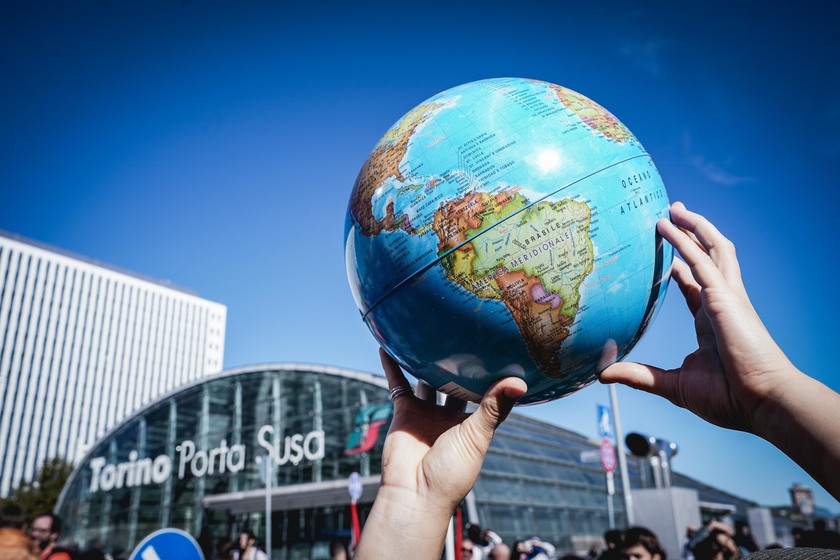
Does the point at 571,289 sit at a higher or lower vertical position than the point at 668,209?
lower

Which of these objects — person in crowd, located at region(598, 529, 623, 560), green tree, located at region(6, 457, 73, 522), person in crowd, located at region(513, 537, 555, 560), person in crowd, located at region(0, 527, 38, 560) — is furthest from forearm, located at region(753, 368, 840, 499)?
green tree, located at region(6, 457, 73, 522)

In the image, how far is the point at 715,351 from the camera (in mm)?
2195

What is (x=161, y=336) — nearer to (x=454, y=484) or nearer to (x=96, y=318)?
(x=96, y=318)

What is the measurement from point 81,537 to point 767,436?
38.3 meters

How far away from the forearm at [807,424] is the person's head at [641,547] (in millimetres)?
3519

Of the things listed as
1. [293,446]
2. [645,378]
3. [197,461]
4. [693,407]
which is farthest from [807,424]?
[197,461]

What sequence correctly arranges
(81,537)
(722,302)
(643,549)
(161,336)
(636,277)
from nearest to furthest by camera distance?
(722,302) < (636,277) < (643,549) < (81,537) < (161,336)

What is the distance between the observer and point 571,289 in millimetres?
2281

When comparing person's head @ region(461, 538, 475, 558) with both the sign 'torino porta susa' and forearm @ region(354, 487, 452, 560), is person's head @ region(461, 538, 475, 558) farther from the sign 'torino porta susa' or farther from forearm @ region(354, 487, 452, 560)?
the sign 'torino porta susa'

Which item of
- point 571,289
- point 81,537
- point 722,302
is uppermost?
point 571,289

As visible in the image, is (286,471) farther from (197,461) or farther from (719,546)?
(719,546)

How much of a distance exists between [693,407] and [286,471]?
26.2 m

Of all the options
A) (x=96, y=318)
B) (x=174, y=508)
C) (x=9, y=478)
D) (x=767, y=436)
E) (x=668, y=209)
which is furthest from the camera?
(x=96, y=318)

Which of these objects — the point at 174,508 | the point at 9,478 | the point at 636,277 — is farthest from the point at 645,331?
the point at 9,478
